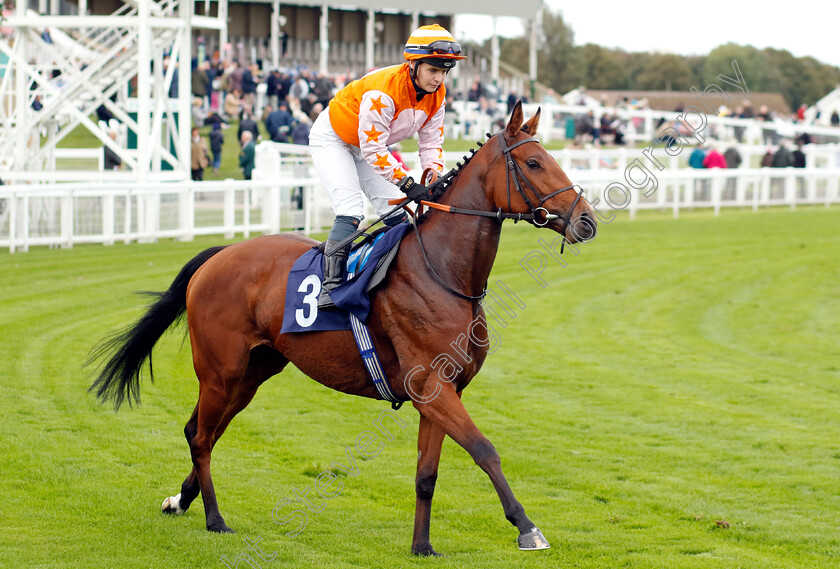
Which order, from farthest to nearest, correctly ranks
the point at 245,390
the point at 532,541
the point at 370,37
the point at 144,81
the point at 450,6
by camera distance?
the point at 450,6 < the point at 370,37 < the point at 144,81 < the point at 245,390 < the point at 532,541

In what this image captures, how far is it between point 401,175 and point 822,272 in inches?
448

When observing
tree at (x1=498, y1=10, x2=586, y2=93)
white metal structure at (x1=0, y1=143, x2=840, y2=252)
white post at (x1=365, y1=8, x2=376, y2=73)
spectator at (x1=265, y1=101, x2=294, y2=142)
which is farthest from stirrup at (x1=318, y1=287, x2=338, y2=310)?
tree at (x1=498, y1=10, x2=586, y2=93)

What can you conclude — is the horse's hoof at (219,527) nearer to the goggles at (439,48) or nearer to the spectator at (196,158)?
the goggles at (439,48)

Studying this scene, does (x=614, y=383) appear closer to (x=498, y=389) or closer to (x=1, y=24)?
(x=498, y=389)

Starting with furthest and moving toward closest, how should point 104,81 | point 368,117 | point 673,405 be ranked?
1. point 104,81
2. point 673,405
3. point 368,117

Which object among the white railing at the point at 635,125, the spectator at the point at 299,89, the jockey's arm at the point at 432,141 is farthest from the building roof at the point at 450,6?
the jockey's arm at the point at 432,141

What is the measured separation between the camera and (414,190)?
4746 millimetres

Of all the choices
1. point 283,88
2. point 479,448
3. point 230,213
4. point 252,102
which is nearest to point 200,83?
point 283,88

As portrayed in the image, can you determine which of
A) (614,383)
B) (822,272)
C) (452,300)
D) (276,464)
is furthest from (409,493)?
(822,272)

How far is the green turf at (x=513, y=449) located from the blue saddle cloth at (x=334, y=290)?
102 cm

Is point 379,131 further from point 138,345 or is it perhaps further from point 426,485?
point 138,345

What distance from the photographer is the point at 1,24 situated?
53.5 ft

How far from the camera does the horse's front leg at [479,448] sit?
409cm

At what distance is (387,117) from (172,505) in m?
2.23
